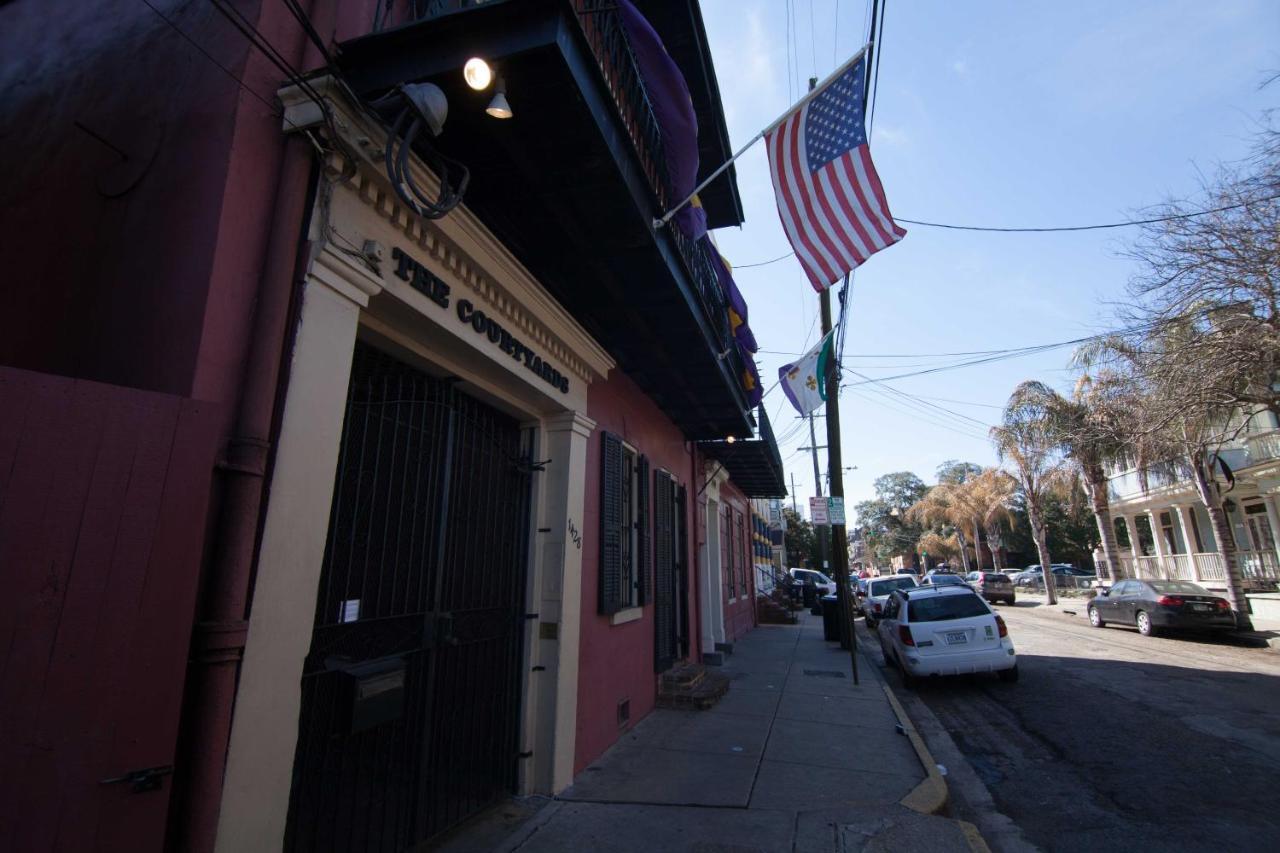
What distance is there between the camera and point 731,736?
6.83m

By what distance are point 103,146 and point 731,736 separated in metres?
7.22

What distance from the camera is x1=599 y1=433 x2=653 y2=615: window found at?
647 cm

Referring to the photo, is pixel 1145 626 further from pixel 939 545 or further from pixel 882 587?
pixel 939 545

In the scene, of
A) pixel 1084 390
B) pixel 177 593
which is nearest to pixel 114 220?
pixel 177 593

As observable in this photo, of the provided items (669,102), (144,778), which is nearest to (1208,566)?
(669,102)

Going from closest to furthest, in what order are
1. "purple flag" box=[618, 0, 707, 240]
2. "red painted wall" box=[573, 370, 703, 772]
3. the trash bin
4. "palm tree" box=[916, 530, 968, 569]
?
"purple flag" box=[618, 0, 707, 240], "red painted wall" box=[573, 370, 703, 772], the trash bin, "palm tree" box=[916, 530, 968, 569]

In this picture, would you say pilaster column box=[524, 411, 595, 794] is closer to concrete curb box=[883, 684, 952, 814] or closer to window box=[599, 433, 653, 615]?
window box=[599, 433, 653, 615]

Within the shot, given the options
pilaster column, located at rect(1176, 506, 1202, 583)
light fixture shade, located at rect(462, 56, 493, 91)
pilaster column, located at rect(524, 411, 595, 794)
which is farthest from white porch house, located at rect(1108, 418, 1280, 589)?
light fixture shade, located at rect(462, 56, 493, 91)

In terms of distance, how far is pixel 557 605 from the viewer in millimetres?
5457

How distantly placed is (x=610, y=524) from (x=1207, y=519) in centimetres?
3222

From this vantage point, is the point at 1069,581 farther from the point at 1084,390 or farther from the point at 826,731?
the point at 826,731

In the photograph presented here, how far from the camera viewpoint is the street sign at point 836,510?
11.5 metres

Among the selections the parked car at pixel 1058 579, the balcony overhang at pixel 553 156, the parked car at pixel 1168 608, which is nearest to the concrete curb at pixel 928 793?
the balcony overhang at pixel 553 156

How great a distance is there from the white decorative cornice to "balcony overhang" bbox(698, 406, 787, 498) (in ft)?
22.8
